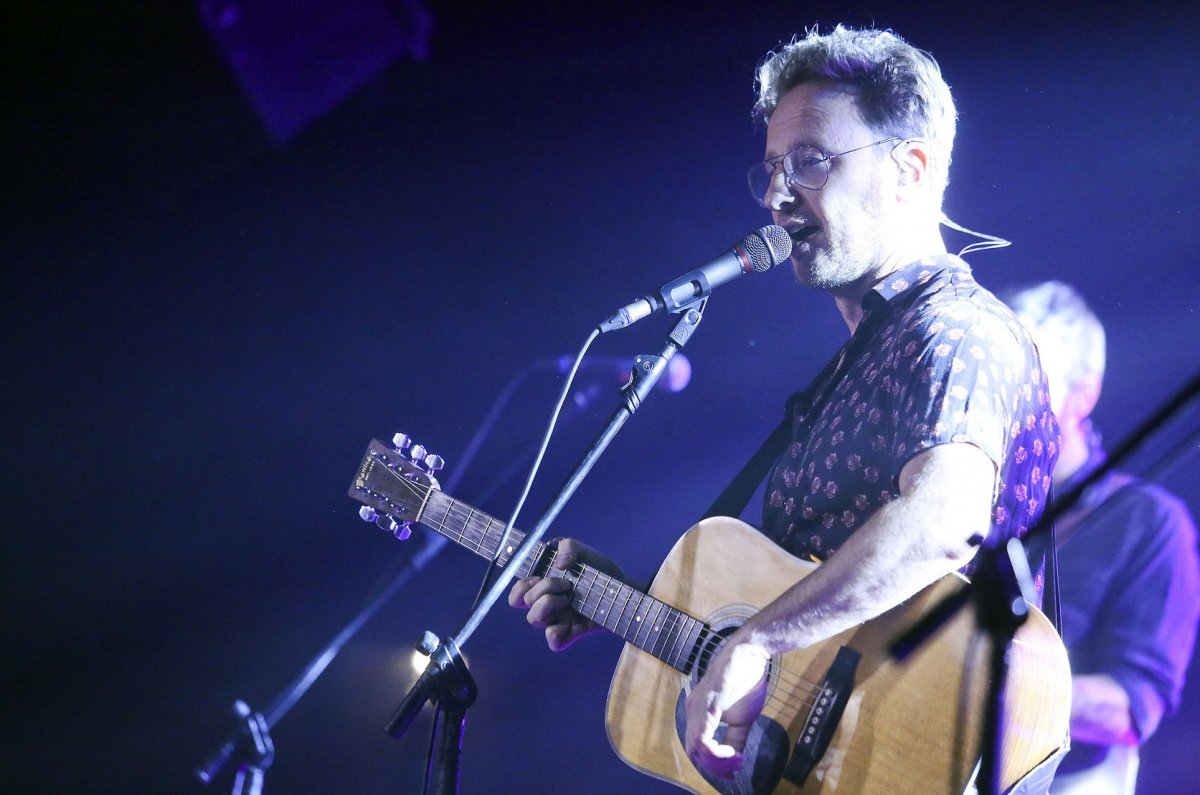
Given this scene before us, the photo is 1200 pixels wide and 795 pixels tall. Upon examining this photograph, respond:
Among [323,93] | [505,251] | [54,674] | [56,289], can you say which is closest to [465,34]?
[323,93]

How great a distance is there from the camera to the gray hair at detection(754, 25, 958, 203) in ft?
7.93

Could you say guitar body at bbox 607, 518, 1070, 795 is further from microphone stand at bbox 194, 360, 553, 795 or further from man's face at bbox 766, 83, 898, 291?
microphone stand at bbox 194, 360, 553, 795

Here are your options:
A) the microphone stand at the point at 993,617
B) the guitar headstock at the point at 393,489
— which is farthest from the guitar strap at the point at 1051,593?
the guitar headstock at the point at 393,489

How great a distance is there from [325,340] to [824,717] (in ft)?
8.81

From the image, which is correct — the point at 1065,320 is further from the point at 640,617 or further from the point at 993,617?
the point at 640,617

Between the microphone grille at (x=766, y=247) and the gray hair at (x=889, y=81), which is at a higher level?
the gray hair at (x=889, y=81)

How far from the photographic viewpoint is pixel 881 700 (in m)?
1.62

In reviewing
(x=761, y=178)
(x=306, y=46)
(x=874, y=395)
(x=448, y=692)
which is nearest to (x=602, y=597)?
(x=448, y=692)

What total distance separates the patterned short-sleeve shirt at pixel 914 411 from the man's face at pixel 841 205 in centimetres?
18

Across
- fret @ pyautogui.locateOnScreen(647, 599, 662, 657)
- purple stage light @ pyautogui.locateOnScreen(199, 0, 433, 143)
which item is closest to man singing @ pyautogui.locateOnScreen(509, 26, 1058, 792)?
fret @ pyautogui.locateOnScreen(647, 599, 662, 657)

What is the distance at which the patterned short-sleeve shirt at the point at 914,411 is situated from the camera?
1.62 meters

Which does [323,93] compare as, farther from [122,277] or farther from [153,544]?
[153,544]

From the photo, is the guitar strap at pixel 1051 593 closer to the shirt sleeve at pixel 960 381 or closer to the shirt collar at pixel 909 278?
the shirt sleeve at pixel 960 381

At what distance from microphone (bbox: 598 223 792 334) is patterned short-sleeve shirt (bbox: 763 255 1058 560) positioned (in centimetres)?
35
